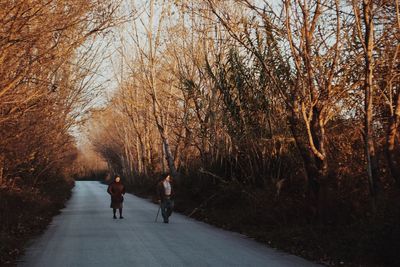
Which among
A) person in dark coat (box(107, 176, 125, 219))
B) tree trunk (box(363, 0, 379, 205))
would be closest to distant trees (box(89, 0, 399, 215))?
tree trunk (box(363, 0, 379, 205))

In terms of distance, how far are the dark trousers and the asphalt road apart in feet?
4.32

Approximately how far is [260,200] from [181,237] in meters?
2.85

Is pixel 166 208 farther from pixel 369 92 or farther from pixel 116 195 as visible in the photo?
pixel 369 92

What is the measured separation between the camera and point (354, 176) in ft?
39.6

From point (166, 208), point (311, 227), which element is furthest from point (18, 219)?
point (311, 227)

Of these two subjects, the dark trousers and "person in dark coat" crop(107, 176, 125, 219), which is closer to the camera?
the dark trousers

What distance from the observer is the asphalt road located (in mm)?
9500

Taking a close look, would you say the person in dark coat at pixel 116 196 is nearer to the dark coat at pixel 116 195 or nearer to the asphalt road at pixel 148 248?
the dark coat at pixel 116 195

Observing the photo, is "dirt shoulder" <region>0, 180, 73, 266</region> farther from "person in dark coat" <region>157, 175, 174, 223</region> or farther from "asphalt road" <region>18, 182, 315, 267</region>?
"person in dark coat" <region>157, 175, 174, 223</region>

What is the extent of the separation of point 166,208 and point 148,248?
6.86 m

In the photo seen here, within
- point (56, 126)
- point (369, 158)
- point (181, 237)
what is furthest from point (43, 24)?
point (56, 126)

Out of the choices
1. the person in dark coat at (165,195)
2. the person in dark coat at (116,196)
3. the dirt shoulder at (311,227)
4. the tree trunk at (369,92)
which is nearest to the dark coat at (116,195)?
the person in dark coat at (116,196)

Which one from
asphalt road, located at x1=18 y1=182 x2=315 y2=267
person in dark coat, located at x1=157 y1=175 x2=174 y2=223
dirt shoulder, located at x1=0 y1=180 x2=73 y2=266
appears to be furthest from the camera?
person in dark coat, located at x1=157 y1=175 x2=174 y2=223

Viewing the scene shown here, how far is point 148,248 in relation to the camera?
11078 mm
